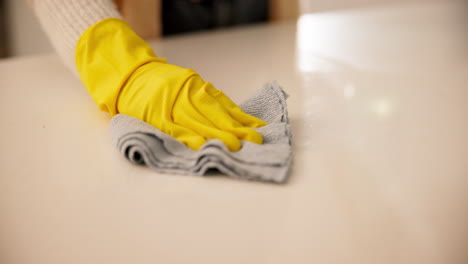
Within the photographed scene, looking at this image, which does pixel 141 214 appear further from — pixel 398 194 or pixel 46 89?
pixel 46 89

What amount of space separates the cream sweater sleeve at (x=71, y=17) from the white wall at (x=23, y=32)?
0.72 metres

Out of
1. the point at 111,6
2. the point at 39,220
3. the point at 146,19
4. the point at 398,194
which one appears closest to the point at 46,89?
the point at 111,6

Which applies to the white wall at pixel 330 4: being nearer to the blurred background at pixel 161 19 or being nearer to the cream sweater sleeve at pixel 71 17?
the blurred background at pixel 161 19

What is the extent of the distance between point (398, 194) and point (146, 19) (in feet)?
3.51

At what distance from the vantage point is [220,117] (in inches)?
27.5

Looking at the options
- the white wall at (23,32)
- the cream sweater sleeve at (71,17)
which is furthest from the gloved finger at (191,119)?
the white wall at (23,32)

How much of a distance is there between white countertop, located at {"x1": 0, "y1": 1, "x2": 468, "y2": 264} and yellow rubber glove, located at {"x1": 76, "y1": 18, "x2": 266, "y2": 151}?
7 cm

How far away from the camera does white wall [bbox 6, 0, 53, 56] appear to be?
1615 mm

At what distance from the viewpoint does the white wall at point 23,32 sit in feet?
5.30

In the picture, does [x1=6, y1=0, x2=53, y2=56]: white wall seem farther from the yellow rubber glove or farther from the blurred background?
the yellow rubber glove

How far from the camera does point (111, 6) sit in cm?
93

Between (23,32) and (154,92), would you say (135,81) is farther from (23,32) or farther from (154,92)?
→ (23,32)

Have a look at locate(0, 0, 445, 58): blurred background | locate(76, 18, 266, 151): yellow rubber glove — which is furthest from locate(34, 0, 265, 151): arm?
locate(0, 0, 445, 58): blurred background

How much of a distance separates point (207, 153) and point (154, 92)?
17cm
